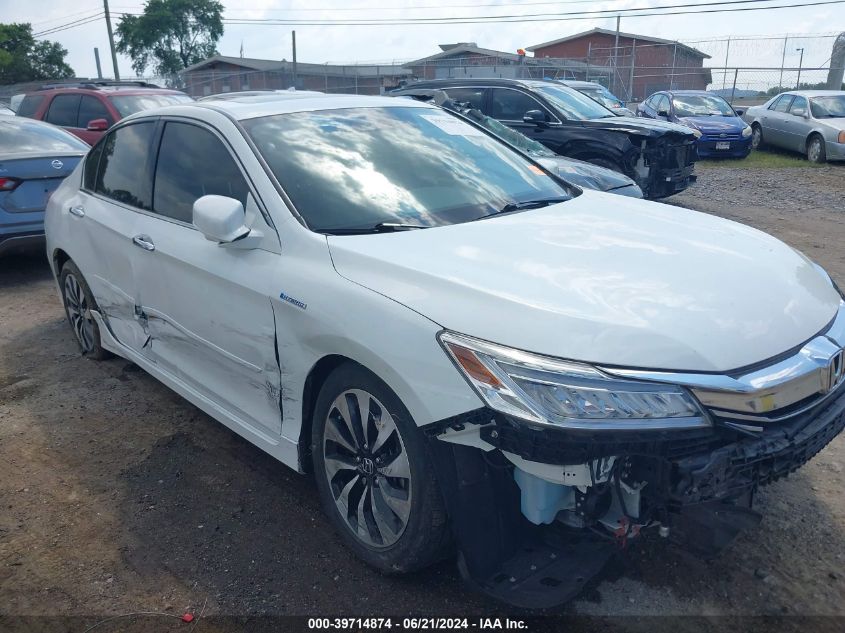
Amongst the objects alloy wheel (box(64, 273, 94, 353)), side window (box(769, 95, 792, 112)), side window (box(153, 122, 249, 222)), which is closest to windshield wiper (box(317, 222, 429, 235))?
side window (box(153, 122, 249, 222))

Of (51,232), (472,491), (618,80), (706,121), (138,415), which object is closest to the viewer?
(472,491)

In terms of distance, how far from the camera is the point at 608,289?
252 cm

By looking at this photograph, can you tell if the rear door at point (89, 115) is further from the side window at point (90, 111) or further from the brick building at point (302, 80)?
the brick building at point (302, 80)

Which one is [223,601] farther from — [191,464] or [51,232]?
[51,232]

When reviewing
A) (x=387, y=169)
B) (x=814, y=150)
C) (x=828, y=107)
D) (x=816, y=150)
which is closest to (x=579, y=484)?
(x=387, y=169)

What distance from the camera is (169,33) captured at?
73.2 m

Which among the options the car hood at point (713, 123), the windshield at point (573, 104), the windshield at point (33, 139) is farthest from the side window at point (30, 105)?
the car hood at point (713, 123)

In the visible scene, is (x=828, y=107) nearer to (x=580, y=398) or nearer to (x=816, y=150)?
(x=816, y=150)

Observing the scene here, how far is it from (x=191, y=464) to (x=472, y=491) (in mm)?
1971

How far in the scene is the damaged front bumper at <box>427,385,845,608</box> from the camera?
2209mm

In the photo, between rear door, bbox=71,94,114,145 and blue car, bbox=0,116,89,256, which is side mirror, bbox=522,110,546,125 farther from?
rear door, bbox=71,94,114,145

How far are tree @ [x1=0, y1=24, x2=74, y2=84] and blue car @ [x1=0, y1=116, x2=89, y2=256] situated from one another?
200 ft

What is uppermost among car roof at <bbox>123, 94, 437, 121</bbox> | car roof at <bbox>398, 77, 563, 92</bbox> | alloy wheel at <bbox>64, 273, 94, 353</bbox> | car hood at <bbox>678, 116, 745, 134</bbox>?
car roof at <bbox>123, 94, 437, 121</bbox>

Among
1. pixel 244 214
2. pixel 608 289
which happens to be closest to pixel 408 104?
pixel 244 214
